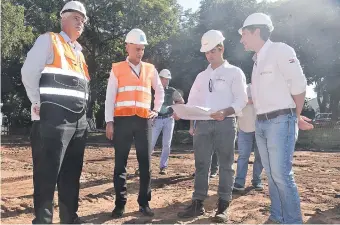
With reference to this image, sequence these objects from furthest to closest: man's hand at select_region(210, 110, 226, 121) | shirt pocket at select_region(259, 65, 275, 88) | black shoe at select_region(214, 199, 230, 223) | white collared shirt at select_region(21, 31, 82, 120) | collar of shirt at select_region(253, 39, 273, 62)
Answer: black shoe at select_region(214, 199, 230, 223) → man's hand at select_region(210, 110, 226, 121) → collar of shirt at select_region(253, 39, 273, 62) → shirt pocket at select_region(259, 65, 275, 88) → white collared shirt at select_region(21, 31, 82, 120)

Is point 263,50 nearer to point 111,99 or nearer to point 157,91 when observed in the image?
point 157,91

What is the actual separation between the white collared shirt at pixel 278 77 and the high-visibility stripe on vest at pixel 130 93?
147cm

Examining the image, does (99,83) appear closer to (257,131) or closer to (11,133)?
(11,133)

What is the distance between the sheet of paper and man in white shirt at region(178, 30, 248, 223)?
11 cm

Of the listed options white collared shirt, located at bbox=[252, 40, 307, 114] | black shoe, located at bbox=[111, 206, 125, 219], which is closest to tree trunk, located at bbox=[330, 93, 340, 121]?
white collared shirt, located at bbox=[252, 40, 307, 114]

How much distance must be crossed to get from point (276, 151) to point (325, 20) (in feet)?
73.8

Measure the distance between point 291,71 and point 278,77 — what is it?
157 mm

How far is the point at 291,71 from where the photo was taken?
3.62 m

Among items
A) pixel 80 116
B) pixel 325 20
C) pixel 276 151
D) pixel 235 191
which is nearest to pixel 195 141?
pixel 276 151

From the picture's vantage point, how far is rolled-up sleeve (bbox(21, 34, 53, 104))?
3430 millimetres

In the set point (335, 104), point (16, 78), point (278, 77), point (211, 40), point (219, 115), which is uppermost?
point (16, 78)

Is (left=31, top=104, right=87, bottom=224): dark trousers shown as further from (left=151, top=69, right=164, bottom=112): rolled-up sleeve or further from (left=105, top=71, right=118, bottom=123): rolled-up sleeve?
(left=151, top=69, right=164, bottom=112): rolled-up sleeve

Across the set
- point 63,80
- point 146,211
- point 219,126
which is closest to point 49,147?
point 63,80

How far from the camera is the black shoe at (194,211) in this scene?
176 inches
